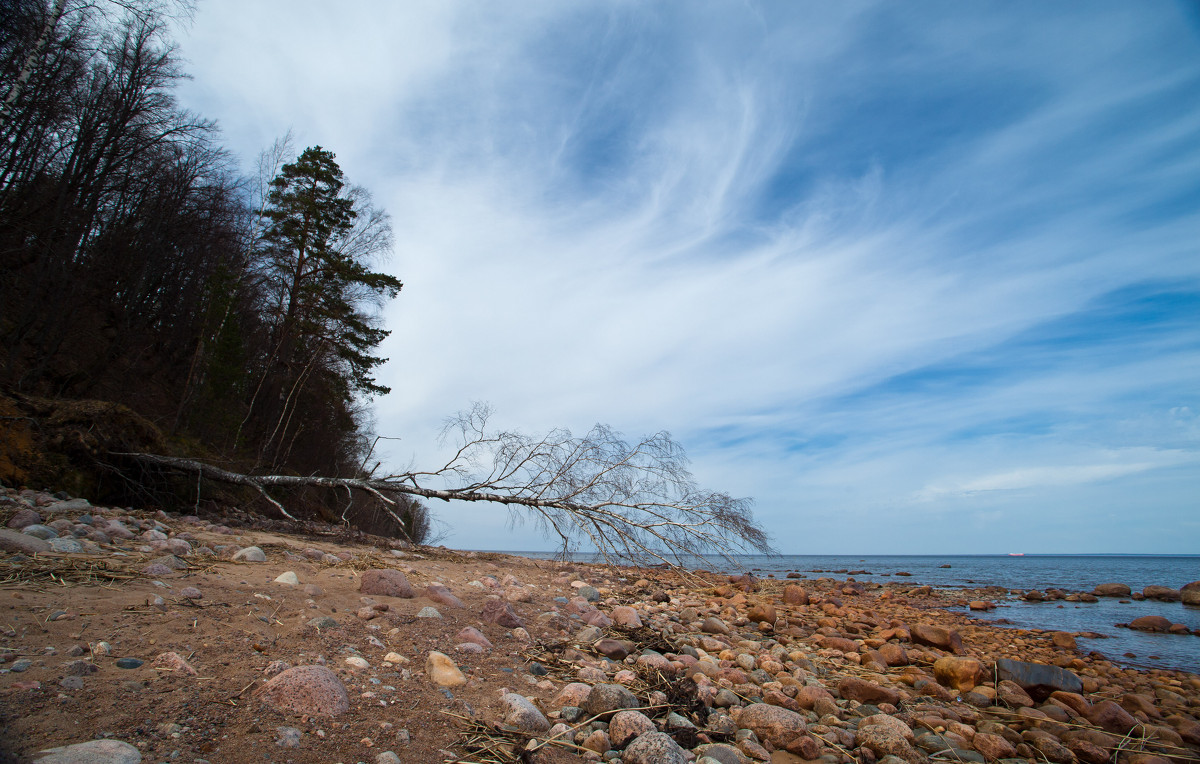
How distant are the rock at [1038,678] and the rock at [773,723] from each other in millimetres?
3392

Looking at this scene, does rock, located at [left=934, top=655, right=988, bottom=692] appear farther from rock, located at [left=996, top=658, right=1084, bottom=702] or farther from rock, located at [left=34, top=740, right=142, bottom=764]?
rock, located at [left=34, top=740, right=142, bottom=764]

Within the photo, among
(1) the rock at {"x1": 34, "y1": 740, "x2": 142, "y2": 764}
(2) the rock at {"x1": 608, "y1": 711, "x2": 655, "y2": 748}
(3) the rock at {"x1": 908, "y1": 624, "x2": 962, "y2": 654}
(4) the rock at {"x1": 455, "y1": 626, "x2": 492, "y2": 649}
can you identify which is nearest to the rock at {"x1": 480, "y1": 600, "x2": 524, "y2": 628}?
(4) the rock at {"x1": 455, "y1": 626, "x2": 492, "y2": 649}

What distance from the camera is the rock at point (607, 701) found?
3104mm

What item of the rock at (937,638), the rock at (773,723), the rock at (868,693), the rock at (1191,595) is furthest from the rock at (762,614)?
the rock at (1191,595)

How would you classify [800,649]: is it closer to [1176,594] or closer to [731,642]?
[731,642]

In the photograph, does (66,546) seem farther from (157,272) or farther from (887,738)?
(157,272)

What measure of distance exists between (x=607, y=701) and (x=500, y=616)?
1682 millimetres

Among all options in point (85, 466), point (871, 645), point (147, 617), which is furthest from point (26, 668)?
point (871, 645)

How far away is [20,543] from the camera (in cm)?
354

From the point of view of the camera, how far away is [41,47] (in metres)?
10.3

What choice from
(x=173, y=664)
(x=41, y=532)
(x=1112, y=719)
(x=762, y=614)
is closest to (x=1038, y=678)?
(x=1112, y=719)

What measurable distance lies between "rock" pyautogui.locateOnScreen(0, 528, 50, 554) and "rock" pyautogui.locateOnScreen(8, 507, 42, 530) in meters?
0.88

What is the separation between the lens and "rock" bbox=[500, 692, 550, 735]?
2812mm

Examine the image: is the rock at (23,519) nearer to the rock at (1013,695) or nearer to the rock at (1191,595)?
the rock at (1013,695)
